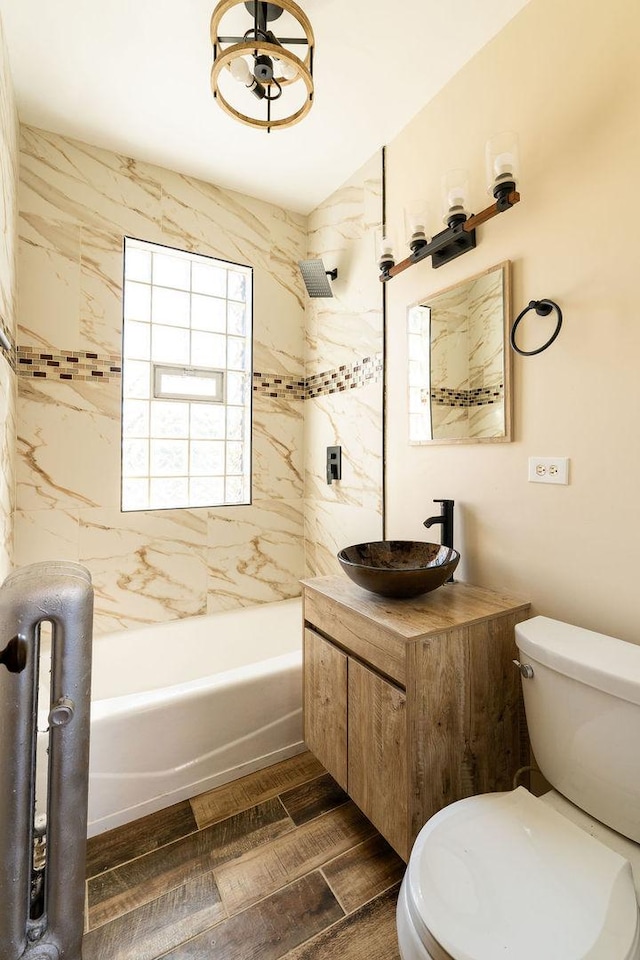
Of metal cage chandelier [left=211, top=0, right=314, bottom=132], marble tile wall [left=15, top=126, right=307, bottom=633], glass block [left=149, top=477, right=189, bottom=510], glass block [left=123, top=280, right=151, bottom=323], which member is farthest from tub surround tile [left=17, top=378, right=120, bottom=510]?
metal cage chandelier [left=211, top=0, right=314, bottom=132]

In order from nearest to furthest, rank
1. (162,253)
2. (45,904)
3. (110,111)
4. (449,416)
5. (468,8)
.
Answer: (45,904), (468,8), (449,416), (110,111), (162,253)

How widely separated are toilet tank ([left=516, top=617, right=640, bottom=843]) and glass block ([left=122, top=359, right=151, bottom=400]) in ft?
7.24

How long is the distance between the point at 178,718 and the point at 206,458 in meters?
1.48

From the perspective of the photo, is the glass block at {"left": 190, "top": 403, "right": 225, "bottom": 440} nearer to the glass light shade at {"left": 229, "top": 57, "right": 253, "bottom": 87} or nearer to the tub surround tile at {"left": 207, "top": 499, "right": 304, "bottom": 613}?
the tub surround tile at {"left": 207, "top": 499, "right": 304, "bottom": 613}

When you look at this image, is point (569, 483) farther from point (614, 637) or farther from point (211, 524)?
point (211, 524)

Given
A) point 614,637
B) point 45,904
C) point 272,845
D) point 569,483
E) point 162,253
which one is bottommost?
point 272,845

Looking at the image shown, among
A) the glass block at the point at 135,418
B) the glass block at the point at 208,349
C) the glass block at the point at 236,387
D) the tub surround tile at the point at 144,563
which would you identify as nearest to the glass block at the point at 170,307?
the glass block at the point at 208,349

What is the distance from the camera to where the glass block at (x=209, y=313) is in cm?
263

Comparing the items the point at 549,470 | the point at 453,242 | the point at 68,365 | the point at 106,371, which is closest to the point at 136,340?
the point at 106,371

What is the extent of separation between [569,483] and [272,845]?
1537 mm

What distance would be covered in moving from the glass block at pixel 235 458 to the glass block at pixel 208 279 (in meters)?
0.94

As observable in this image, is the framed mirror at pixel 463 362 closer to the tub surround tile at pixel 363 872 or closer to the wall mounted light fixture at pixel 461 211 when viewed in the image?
the wall mounted light fixture at pixel 461 211

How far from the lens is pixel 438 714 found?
4.09 ft

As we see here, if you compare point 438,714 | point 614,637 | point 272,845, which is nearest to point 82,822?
point 272,845
